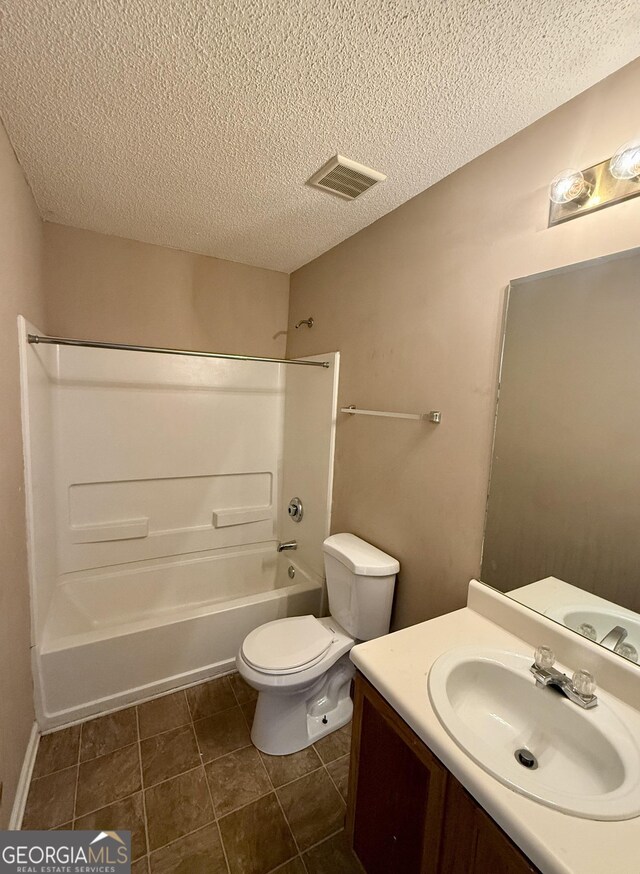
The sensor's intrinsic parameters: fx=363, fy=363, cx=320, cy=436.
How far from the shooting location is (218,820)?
133 cm

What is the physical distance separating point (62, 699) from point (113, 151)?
2.34 m

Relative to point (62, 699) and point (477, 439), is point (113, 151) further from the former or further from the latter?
point (62, 699)

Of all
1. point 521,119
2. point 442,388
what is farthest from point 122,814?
point 521,119

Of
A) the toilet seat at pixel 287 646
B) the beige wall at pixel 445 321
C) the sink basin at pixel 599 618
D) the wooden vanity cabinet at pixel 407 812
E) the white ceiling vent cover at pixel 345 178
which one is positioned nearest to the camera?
the wooden vanity cabinet at pixel 407 812

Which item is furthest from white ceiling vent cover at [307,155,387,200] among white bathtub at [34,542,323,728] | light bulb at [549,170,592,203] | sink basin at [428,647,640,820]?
white bathtub at [34,542,323,728]

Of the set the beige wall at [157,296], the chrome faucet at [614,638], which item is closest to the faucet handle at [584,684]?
the chrome faucet at [614,638]

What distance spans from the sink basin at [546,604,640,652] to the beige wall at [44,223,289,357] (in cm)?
222

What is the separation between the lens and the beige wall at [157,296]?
202 centimetres

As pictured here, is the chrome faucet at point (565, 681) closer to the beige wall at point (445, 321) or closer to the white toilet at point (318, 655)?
the beige wall at point (445, 321)

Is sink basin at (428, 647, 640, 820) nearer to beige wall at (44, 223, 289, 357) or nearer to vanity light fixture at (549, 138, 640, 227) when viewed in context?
vanity light fixture at (549, 138, 640, 227)

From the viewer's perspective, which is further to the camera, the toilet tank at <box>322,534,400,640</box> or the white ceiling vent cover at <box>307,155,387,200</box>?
the toilet tank at <box>322,534,400,640</box>

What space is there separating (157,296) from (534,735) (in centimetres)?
262

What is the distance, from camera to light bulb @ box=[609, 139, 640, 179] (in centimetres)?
92

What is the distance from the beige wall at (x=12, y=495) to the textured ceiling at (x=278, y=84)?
23 centimetres
